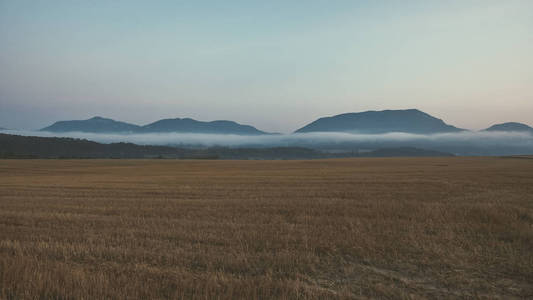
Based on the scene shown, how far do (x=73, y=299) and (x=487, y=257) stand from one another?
891 cm

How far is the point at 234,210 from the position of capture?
14.4 m

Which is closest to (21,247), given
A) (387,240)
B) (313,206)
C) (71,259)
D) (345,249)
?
(71,259)

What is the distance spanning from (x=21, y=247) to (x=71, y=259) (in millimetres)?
1883

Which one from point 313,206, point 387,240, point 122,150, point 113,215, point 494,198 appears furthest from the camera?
point 122,150

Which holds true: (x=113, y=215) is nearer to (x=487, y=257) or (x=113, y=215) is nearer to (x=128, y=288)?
(x=128, y=288)

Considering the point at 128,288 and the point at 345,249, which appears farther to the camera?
the point at 345,249

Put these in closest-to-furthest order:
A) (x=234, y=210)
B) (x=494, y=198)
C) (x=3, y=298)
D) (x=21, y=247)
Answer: (x=3, y=298), (x=21, y=247), (x=234, y=210), (x=494, y=198)

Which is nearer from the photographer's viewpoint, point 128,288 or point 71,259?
point 128,288

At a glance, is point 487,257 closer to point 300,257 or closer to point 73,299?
point 300,257

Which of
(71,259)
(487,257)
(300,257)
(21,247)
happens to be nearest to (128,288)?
(71,259)

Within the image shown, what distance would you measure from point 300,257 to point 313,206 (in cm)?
773

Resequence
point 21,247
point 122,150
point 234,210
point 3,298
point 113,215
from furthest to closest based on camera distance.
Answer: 1. point 122,150
2. point 234,210
3. point 113,215
4. point 21,247
5. point 3,298

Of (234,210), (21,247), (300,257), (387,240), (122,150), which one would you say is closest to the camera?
(300,257)

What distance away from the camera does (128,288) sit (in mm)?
5844
